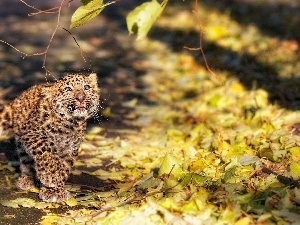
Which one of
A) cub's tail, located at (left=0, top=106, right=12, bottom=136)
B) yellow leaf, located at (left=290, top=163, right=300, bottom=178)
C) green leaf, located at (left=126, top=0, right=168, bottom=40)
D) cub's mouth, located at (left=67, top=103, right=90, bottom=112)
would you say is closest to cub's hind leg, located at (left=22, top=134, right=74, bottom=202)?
cub's mouth, located at (left=67, top=103, right=90, bottom=112)

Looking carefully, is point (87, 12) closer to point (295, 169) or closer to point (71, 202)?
point (71, 202)

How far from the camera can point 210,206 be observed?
5625mm

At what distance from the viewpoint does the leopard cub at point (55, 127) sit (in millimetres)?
6344

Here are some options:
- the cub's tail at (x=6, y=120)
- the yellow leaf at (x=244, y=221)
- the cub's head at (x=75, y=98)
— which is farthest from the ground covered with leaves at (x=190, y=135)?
the cub's head at (x=75, y=98)

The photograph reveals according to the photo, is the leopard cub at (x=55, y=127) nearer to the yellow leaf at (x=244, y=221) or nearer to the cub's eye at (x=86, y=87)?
the cub's eye at (x=86, y=87)

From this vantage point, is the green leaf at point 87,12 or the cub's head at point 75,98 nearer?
the green leaf at point 87,12

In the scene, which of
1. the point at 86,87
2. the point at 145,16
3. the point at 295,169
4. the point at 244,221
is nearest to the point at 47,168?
the point at 86,87

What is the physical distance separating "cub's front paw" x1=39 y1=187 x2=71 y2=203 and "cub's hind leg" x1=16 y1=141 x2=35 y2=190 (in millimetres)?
322

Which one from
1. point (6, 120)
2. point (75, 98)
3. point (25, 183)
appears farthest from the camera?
point (6, 120)

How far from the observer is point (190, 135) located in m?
8.34

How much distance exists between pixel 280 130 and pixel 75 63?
5.49 meters

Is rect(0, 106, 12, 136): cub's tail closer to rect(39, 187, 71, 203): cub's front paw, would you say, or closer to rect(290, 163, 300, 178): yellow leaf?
rect(39, 187, 71, 203): cub's front paw

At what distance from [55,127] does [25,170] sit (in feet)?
2.15

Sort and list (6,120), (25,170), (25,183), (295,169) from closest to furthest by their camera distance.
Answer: (295,169) → (25,183) → (25,170) → (6,120)
